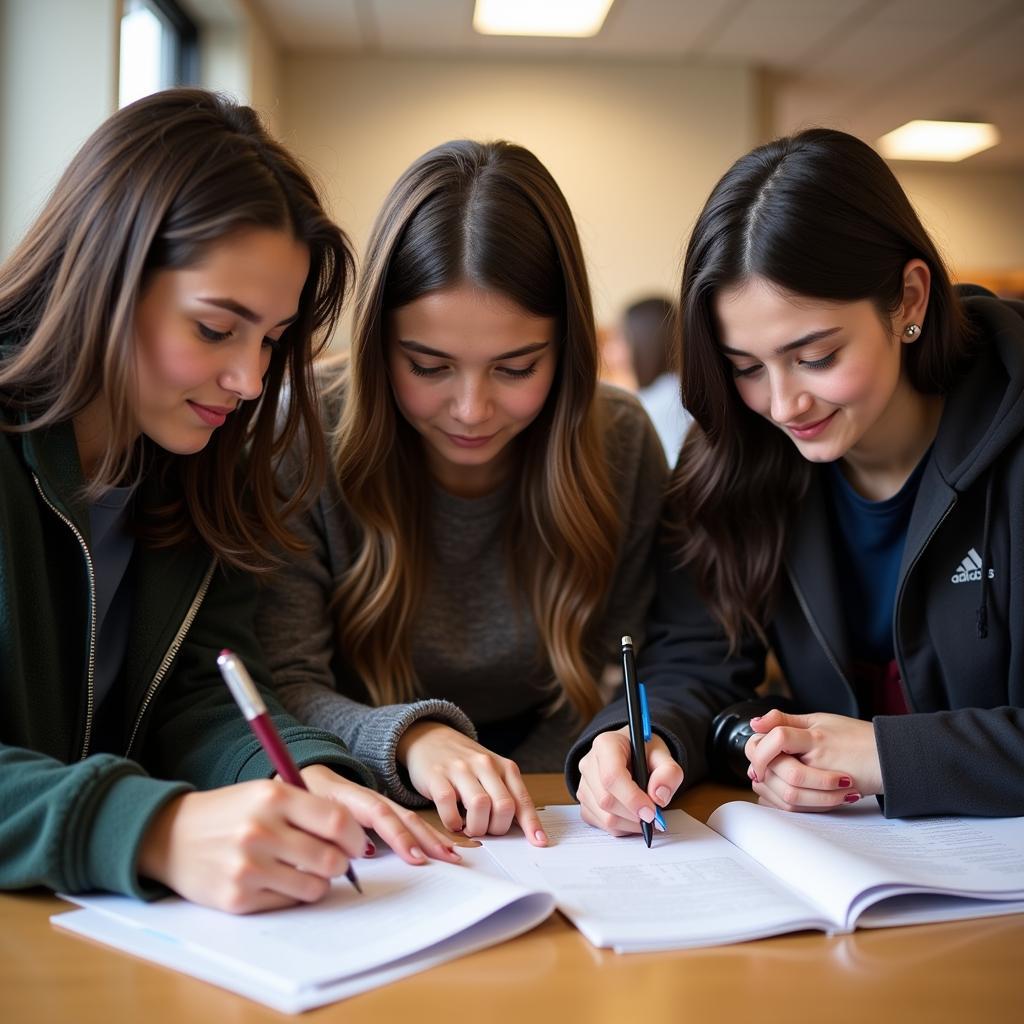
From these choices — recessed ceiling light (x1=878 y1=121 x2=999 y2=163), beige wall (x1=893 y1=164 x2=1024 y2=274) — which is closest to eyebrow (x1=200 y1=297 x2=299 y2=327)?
recessed ceiling light (x1=878 y1=121 x2=999 y2=163)

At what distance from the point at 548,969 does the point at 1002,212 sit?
790cm

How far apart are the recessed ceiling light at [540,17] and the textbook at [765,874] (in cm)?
421

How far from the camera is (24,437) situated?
3.53 feet

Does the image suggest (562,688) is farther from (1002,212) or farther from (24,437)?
(1002,212)

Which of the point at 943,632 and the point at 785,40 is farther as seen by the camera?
the point at 785,40

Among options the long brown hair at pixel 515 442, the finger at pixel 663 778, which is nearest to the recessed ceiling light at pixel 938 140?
the long brown hair at pixel 515 442

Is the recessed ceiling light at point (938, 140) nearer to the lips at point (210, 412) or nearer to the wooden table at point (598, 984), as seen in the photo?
the lips at point (210, 412)

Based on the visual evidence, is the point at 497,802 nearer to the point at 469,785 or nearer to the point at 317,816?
the point at 469,785

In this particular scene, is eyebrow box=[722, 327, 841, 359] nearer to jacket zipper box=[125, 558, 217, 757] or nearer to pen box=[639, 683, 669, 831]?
pen box=[639, 683, 669, 831]

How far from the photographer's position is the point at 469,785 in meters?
1.10

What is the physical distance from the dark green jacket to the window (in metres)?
2.18

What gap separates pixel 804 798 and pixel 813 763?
38 millimetres


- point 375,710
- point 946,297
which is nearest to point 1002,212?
point 946,297

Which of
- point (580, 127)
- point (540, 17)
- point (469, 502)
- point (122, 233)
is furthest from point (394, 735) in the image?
point (580, 127)
